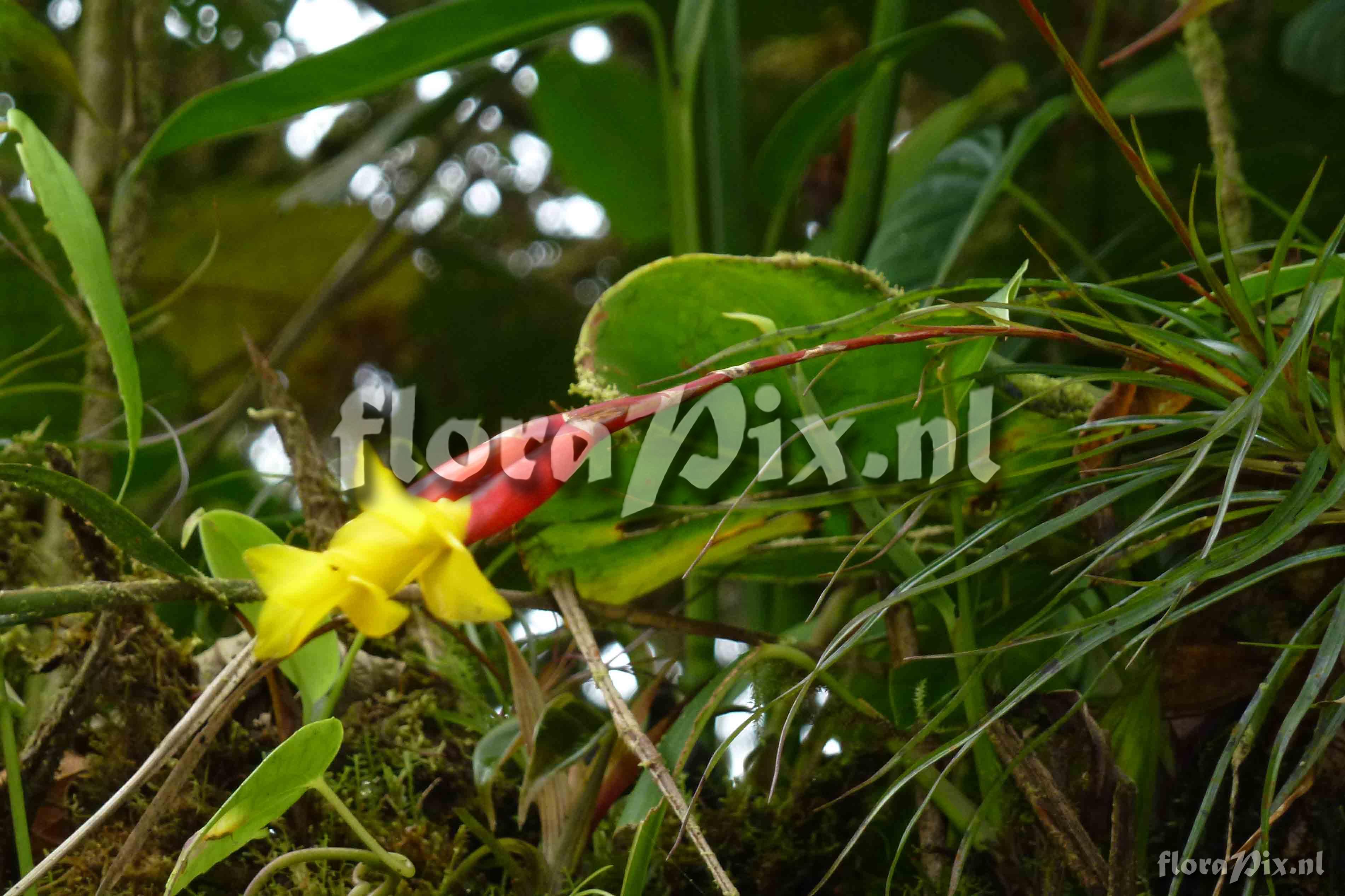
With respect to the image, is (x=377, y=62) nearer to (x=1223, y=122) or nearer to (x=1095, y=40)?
(x=1223, y=122)

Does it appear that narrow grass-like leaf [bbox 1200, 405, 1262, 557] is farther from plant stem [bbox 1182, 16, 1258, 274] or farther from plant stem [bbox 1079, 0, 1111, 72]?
plant stem [bbox 1079, 0, 1111, 72]

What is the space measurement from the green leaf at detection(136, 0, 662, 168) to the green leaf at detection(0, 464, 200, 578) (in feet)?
0.93

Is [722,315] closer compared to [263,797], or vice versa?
[263,797]

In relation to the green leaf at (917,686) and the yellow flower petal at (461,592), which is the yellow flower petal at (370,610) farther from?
the green leaf at (917,686)

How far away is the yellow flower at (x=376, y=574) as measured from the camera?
265mm

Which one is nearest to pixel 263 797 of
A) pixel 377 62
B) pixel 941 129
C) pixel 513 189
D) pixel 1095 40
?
pixel 377 62

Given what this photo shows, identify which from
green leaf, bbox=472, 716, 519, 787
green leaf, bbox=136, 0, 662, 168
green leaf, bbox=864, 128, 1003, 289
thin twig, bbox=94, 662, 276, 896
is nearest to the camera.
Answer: thin twig, bbox=94, 662, 276, 896

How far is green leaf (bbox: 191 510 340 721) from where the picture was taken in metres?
0.47

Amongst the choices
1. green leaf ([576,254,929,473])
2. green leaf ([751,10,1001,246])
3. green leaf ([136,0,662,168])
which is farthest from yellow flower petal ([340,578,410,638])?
green leaf ([751,10,1001,246])

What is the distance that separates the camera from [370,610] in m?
0.27

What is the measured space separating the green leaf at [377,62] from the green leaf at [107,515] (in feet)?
0.93

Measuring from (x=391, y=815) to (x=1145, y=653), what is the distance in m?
0.36

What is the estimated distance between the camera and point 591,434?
1.08 ft

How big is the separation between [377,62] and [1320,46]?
781 mm
